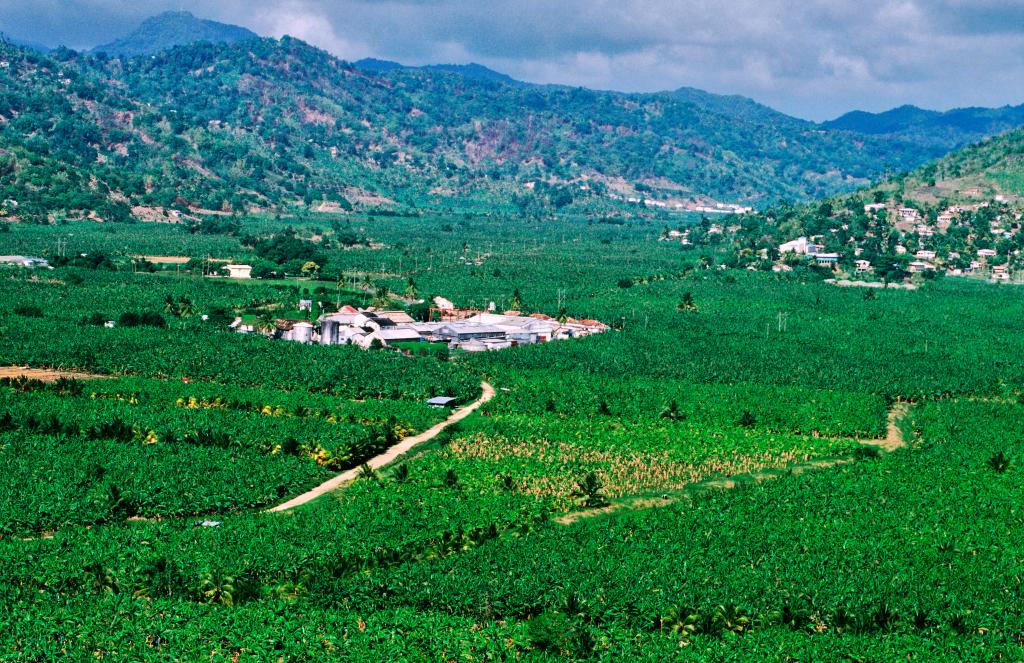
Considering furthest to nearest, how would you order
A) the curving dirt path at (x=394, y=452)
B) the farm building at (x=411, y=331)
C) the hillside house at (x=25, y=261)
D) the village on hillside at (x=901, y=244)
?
the village on hillside at (x=901, y=244) → the hillside house at (x=25, y=261) → the farm building at (x=411, y=331) → the curving dirt path at (x=394, y=452)

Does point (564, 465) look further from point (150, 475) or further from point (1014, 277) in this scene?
→ point (1014, 277)

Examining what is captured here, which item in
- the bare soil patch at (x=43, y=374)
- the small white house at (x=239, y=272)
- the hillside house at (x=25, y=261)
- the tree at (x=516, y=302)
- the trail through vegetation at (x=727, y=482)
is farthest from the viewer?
the small white house at (x=239, y=272)

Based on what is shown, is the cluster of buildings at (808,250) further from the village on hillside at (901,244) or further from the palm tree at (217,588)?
the palm tree at (217,588)

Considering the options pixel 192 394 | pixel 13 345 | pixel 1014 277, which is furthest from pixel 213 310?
pixel 1014 277

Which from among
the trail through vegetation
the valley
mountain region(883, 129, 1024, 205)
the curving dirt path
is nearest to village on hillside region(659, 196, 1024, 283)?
mountain region(883, 129, 1024, 205)

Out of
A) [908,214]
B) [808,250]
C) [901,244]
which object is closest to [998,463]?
[808,250]

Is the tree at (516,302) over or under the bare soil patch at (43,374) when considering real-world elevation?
over

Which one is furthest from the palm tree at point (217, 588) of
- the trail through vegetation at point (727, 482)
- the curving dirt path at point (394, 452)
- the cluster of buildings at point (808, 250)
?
the cluster of buildings at point (808, 250)
